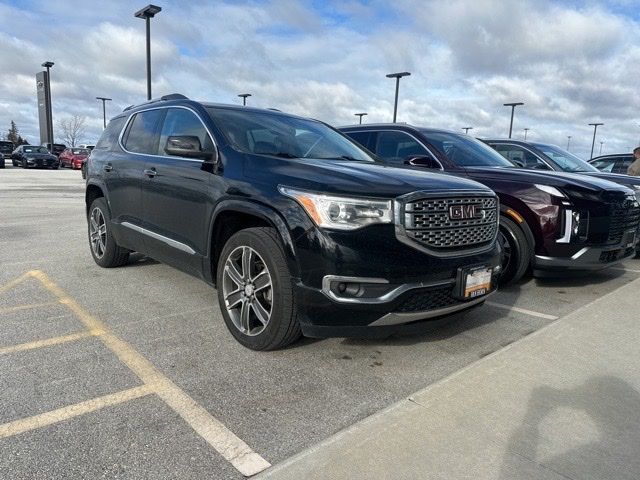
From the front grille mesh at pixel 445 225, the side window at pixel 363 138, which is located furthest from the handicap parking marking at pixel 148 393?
the side window at pixel 363 138

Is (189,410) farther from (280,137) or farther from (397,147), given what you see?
(397,147)

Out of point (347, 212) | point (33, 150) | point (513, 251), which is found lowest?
point (513, 251)

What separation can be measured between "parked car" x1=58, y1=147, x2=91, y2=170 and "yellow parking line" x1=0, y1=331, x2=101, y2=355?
115 feet

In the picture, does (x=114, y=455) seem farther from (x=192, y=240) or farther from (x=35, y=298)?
(x=35, y=298)

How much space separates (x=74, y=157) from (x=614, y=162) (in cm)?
3419

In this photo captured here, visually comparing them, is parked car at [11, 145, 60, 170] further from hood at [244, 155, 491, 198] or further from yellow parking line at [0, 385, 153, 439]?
yellow parking line at [0, 385, 153, 439]

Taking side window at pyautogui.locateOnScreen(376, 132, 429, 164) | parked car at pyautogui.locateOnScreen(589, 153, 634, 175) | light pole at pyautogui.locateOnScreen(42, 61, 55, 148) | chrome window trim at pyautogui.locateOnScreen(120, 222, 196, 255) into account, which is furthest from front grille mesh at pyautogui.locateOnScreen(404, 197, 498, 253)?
light pole at pyautogui.locateOnScreen(42, 61, 55, 148)

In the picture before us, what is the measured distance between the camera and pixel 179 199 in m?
4.15

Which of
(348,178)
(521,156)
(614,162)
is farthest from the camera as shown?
(614,162)

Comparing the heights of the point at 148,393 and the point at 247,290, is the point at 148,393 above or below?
below

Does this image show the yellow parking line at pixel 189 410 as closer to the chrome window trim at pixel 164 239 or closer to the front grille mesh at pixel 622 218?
the chrome window trim at pixel 164 239

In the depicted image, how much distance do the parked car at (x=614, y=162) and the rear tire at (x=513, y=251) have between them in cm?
1052

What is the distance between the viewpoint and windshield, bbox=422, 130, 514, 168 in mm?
6117

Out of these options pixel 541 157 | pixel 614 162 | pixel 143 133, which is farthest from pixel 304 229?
pixel 614 162
